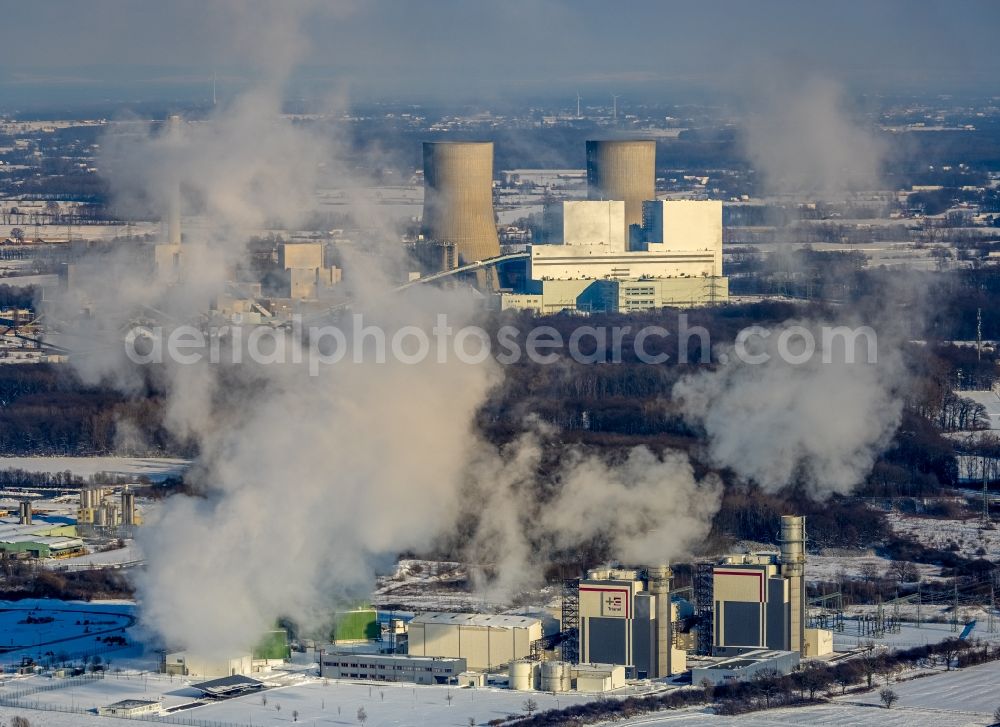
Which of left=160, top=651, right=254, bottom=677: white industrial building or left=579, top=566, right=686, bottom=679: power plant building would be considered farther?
left=579, top=566, right=686, bottom=679: power plant building

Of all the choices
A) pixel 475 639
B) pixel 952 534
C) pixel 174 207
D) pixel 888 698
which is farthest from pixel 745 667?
pixel 174 207

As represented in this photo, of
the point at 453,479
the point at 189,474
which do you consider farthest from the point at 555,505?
the point at 189,474

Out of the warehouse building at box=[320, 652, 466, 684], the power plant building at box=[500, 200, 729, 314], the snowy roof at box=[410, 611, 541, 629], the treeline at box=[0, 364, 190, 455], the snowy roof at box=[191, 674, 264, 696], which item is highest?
the power plant building at box=[500, 200, 729, 314]

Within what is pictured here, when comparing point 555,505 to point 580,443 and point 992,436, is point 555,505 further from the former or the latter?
point 992,436

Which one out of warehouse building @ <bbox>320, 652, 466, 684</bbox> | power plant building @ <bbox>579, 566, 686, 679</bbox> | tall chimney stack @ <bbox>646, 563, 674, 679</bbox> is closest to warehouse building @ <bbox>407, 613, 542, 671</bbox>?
warehouse building @ <bbox>320, 652, 466, 684</bbox>

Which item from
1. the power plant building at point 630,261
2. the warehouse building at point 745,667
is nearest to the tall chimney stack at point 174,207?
the power plant building at point 630,261

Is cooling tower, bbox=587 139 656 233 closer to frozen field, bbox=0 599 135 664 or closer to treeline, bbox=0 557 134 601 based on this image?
treeline, bbox=0 557 134 601

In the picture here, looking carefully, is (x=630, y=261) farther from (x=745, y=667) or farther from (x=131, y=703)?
(x=131, y=703)
